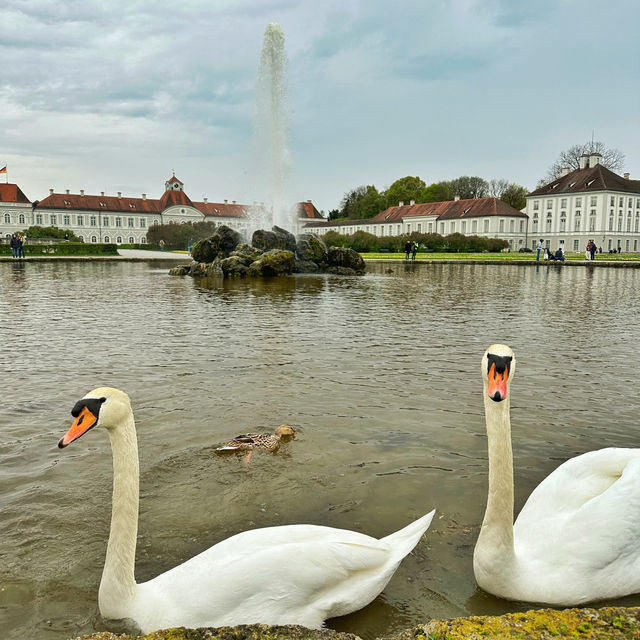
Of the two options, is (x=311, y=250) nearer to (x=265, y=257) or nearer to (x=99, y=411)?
(x=265, y=257)

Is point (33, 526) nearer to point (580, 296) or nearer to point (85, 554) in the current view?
point (85, 554)

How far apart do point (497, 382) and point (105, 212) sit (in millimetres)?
133707

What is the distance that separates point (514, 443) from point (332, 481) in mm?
1972

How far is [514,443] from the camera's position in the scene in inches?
206

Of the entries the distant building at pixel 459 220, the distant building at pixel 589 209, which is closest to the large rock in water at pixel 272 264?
the distant building at pixel 459 220

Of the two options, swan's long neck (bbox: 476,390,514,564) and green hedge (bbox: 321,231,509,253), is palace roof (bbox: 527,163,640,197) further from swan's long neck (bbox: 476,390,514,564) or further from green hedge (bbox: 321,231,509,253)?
swan's long neck (bbox: 476,390,514,564)

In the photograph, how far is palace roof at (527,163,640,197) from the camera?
286ft

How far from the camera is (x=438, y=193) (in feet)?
387

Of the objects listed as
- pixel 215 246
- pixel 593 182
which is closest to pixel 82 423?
A: pixel 215 246

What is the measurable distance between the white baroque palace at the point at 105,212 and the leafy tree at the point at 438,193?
28.9 meters

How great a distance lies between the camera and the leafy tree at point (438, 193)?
11750cm

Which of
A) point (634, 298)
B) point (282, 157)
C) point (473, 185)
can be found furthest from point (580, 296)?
point (473, 185)

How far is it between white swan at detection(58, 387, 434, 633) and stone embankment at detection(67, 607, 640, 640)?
0.62m

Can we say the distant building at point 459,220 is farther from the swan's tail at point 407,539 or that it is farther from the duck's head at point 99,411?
the duck's head at point 99,411
